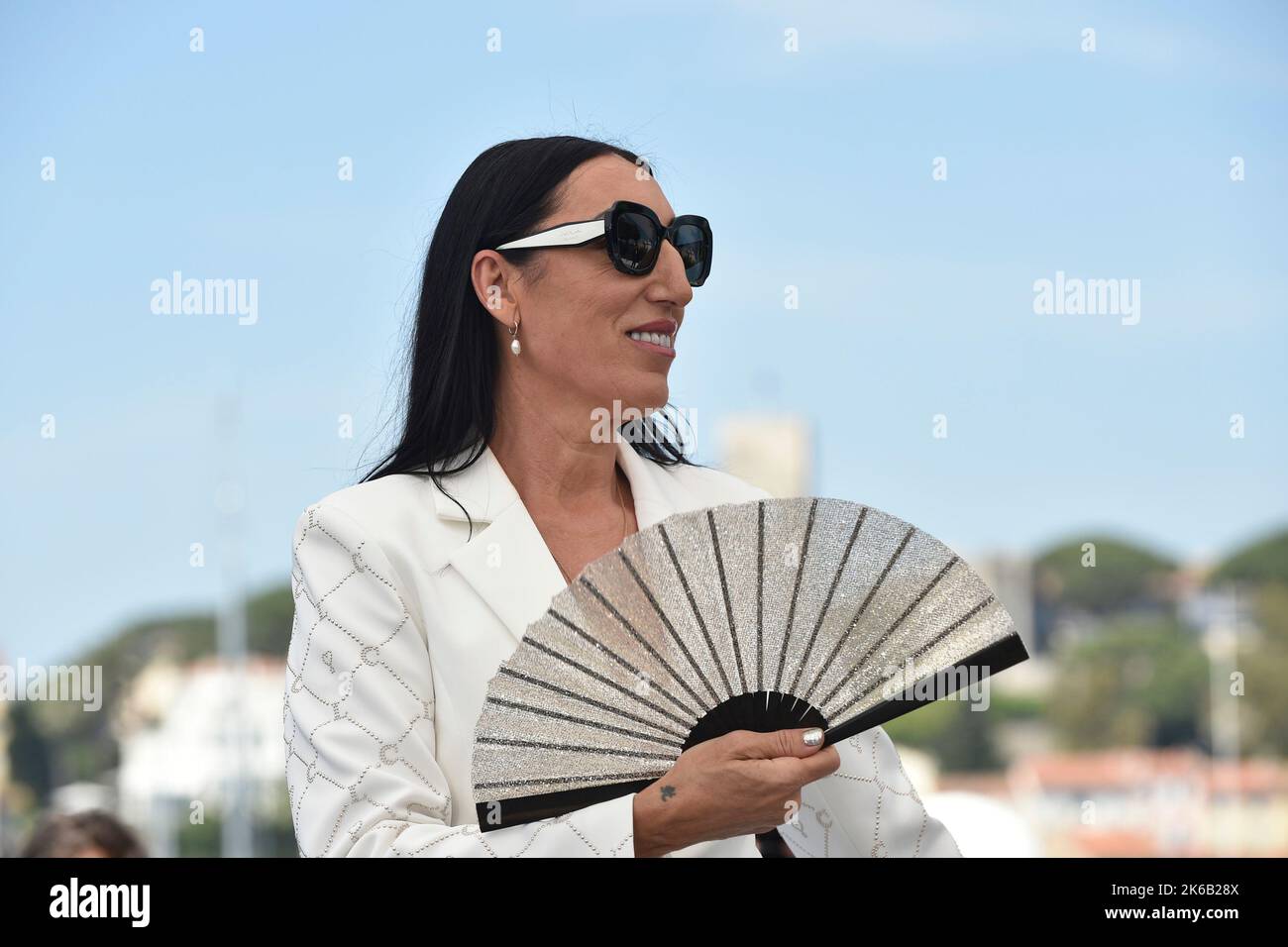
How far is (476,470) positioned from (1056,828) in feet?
311

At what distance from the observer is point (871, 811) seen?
3.35m

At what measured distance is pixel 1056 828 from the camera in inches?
3691

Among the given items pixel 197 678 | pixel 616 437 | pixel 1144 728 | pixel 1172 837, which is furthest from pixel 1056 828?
pixel 616 437

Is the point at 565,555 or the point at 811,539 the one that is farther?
the point at 565,555

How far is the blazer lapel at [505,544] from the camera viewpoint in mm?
3381

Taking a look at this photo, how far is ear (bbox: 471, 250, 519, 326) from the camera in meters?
3.67

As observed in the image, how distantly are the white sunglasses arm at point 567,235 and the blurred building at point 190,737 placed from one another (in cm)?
6297

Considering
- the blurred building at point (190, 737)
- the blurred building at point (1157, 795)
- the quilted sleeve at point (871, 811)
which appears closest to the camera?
the quilted sleeve at point (871, 811)

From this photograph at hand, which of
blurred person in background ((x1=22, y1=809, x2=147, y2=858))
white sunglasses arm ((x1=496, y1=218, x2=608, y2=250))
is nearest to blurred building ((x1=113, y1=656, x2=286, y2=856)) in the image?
blurred person in background ((x1=22, y1=809, x2=147, y2=858))

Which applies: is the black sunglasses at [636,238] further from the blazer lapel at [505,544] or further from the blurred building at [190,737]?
the blurred building at [190,737]

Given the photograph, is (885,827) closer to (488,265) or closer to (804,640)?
(804,640)

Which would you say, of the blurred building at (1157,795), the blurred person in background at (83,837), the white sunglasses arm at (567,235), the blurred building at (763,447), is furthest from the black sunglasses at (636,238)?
the blurred building at (1157,795)

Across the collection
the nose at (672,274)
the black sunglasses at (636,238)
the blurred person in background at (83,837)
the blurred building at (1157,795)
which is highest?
the black sunglasses at (636,238)

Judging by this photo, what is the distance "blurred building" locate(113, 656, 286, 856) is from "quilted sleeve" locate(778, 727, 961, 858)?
207ft
